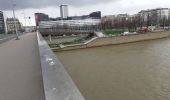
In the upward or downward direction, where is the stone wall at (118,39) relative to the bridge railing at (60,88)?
downward

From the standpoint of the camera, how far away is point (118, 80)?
452 inches

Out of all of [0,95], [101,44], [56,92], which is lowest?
[101,44]

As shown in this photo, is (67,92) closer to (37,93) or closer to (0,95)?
(37,93)

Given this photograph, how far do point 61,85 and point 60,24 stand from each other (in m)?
98.7

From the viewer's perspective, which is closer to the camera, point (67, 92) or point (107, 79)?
point (67, 92)

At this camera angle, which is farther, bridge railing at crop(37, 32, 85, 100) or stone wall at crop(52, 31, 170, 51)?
stone wall at crop(52, 31, 170, 51)

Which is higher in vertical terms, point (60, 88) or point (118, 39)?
point (60, 88)

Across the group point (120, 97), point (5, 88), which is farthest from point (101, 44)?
point (5, 88)

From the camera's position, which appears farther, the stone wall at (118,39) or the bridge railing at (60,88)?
the stone wall at (118,39)

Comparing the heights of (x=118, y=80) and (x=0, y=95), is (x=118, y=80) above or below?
below

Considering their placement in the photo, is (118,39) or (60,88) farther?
A: (118,39)

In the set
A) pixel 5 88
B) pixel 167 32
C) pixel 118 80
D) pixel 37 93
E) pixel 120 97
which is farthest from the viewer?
pixel 167 32

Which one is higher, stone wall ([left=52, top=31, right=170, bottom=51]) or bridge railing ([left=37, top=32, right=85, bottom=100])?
bridge railing ([left=37, top=32, right=85, bottom=100])

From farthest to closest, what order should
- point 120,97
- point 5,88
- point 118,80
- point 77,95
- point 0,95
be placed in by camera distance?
point 118,80 → point 120,97 → point 5,88 → point 0,95 → point 77,95
